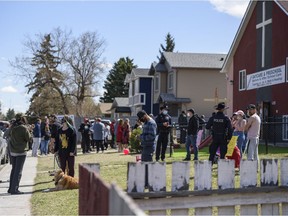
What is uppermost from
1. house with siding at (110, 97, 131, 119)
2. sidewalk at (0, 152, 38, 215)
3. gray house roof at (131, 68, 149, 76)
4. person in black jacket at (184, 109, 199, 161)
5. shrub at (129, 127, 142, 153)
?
gray house roof at (131, 68, 149, 76)

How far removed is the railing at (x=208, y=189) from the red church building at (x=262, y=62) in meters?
19.5

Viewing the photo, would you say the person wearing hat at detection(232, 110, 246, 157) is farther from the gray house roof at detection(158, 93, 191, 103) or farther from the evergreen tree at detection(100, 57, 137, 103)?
the evergreen tree at detection(100, 57, 137, 103)

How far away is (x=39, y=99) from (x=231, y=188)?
5735 cm

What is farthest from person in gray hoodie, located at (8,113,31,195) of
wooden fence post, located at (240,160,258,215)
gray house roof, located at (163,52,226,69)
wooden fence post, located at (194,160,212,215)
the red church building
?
gray house roof, located at (163,52,226,69)

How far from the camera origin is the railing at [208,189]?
516 cm

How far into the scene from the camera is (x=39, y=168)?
57.3ft

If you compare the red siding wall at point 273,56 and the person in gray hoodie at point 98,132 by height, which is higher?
the red siding wall at point 273,56

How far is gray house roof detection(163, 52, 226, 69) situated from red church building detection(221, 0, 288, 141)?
11140mm

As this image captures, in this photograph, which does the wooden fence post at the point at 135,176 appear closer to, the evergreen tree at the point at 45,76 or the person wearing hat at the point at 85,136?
the person wearing hat at the point at 85,136

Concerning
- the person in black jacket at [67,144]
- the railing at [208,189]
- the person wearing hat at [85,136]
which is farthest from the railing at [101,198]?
the person wearing hat at [85,136]

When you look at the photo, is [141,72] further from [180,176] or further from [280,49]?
[180,176]

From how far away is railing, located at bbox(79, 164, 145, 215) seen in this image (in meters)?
3.01

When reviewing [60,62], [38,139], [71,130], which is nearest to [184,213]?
[71,130]

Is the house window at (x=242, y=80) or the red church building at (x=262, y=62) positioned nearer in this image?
the red church building at (x=262, y=62)
